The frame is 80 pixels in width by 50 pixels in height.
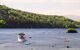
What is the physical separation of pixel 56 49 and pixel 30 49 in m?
4.14

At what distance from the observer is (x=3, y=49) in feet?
222

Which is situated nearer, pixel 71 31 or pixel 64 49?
pixel 64 49

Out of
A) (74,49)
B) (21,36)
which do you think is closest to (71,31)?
(21,36)

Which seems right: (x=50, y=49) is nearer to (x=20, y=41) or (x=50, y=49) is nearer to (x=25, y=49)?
(x=25, y=49)

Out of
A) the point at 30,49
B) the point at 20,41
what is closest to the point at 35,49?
the point at 30,49

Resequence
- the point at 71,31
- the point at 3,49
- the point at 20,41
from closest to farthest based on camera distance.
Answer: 1. the point at 3,49
2. the point at 20,41
3. the point at 71,31

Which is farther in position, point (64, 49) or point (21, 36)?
point (21, 36)

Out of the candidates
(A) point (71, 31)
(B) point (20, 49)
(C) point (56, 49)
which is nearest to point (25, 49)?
(B) point (20, 49)

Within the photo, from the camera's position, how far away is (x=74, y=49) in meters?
70.8

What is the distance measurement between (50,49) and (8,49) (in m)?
6.67

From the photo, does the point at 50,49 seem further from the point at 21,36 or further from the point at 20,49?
the point at 21,36

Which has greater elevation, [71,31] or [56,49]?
[56,49]

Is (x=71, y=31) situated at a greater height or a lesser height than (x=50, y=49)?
lesser

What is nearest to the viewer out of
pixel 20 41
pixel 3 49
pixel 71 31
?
pixel 3 49
